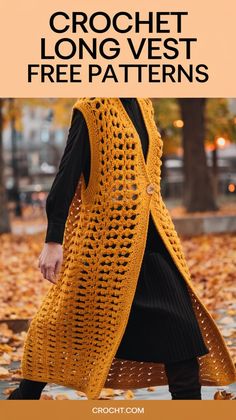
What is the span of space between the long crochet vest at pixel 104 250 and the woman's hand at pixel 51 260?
180mm

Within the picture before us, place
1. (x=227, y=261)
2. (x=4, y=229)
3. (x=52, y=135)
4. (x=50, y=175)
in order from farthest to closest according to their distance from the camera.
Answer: (x=52, y=135) → (x=50, y=175) → (x=4, y=229) → (x=227, y=261)

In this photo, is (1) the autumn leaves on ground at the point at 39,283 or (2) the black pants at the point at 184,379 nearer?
(2) the black pants at the point at 184,379

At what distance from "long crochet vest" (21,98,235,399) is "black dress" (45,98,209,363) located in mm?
51

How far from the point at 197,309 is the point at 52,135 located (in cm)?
7676

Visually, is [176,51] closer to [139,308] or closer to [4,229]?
[139,308]

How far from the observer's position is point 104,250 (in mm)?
5070

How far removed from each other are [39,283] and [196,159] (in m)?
12.6

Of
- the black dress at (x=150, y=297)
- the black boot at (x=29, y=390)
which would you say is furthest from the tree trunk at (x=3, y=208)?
the black dress at (x=150, y=297)

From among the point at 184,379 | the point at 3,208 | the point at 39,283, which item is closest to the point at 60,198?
the point at 184,379

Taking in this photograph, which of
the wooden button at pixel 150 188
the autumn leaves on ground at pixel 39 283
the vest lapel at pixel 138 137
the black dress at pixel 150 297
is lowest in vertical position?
→ the autumn leaves on ground at pixel 39 283

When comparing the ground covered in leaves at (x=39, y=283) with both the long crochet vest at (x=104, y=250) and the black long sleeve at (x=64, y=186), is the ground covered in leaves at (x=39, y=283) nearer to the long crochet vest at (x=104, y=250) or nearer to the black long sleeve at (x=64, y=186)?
the long crochet vest at (x=104, y=250)

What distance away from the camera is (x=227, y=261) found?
15344mm

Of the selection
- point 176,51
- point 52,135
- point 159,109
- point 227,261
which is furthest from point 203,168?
point 52,135

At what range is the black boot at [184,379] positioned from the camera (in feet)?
16.3
